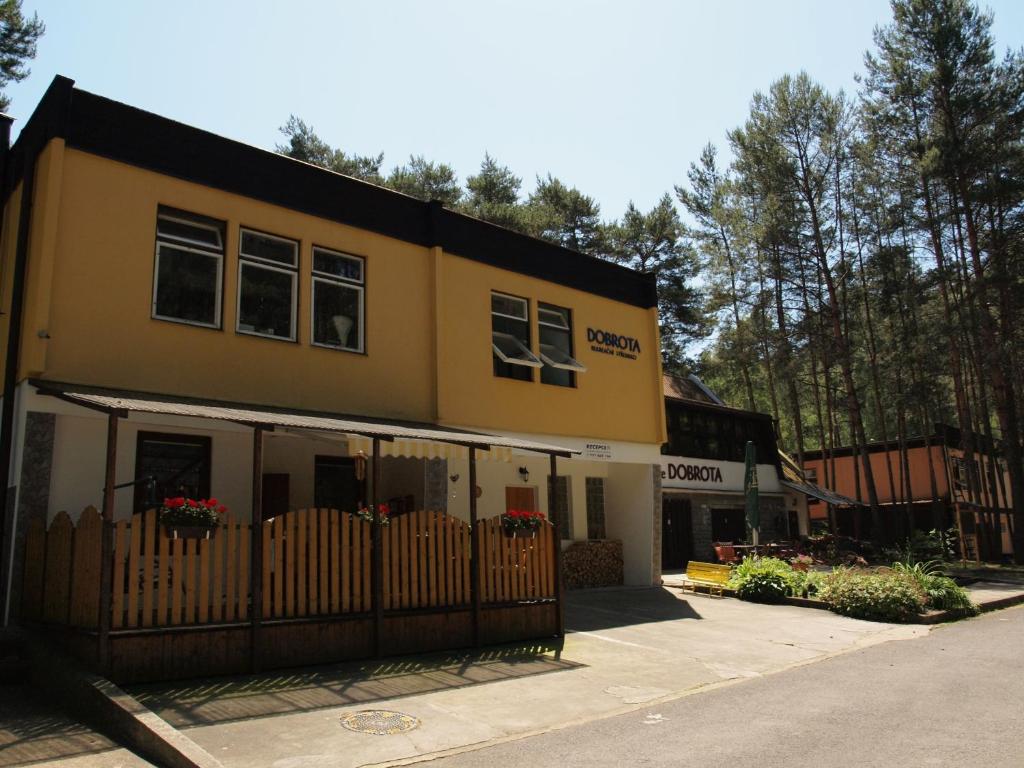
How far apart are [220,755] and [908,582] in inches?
514

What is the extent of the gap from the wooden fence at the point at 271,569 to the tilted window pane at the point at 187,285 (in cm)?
344

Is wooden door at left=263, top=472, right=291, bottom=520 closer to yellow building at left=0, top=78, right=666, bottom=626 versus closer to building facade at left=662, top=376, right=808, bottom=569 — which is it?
yellow building at left=0, top=78, right=666, bottom=626

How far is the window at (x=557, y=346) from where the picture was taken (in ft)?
52.3

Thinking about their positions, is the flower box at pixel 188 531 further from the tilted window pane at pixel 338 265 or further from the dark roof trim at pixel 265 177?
the tilted window pane at pixel 338 265

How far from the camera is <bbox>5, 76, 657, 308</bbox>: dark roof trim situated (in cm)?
1030

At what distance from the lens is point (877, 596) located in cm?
1414

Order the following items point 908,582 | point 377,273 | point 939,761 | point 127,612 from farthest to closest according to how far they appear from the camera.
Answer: point 908,582 → point 377,273 → point 127,612 → point 939,761

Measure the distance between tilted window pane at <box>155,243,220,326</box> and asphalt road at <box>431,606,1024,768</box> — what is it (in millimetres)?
7570

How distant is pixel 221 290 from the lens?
→ 11367 millimetres

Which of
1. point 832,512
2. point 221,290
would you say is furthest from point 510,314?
point 832,512

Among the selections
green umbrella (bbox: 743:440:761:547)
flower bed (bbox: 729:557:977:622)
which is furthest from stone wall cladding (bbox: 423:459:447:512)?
green umbrella (bbox: 743:440:761:547)

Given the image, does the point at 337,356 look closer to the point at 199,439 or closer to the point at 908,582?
the point at 199,439

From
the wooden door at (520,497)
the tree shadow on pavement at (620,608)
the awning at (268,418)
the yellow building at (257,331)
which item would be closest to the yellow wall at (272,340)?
the yellow building at (257,331)

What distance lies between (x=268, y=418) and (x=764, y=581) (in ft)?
37.2
